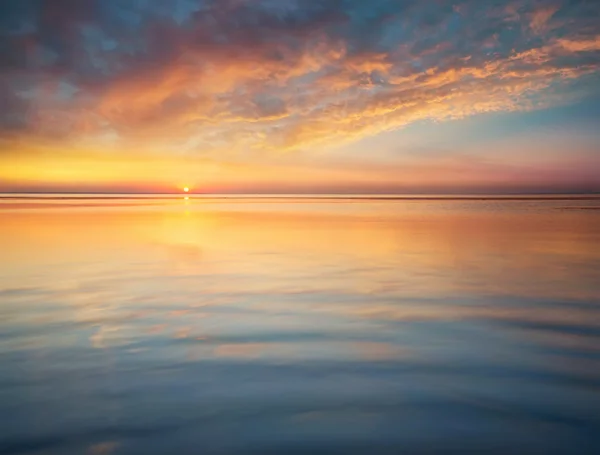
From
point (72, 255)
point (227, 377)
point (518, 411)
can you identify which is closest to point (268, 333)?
point (227, 377)

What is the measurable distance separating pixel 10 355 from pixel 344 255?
9804mm

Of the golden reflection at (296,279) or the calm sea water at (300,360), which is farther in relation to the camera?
the golden reflection at (296,279)

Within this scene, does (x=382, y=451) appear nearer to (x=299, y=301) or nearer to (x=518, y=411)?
(x=518, y=411)

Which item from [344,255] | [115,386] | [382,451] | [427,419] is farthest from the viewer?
[344,255]

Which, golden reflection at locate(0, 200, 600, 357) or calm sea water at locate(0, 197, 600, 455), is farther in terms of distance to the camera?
golden reflection at locate(0, 200, 600, 357)

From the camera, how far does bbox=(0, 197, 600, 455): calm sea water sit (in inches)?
144

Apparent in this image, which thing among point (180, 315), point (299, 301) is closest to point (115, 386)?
point (180, 315)

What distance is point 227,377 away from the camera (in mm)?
4719

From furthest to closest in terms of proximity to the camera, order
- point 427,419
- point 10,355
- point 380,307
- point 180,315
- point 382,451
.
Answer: point 380,307, point 180,315, point 10,355, point 427,419, point 382,451

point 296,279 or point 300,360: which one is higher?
point 300,360

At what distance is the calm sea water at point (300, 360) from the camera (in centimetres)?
365

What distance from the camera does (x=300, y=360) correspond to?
5203 mm

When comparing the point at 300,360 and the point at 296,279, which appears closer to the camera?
the point at 300,360

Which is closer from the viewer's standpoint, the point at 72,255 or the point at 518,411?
the point at 518,411
